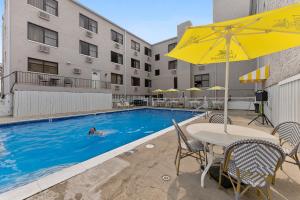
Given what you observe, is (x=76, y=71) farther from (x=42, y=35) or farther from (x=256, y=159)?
(x=256, y=159)

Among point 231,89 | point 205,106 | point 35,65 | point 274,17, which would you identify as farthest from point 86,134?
→ point 231,89

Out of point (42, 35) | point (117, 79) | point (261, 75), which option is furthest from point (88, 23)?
point (261, 75)

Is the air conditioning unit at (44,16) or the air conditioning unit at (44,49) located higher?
the air conditioning unit at (44,16)

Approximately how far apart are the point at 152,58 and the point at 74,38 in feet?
43.9

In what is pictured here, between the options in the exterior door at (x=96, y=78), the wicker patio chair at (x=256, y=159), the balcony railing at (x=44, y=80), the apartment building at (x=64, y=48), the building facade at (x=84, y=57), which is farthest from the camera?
the exterior door at (x=96, y=78)

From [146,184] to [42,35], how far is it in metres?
15.4

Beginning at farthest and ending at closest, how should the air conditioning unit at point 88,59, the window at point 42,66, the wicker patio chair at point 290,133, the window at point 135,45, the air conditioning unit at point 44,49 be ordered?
the window at point 135,45, the air conditioning unit at point 88,59, the air conditioning unit at point 44,49, the window at point 42,66, the wicker patio chair at point 290,133

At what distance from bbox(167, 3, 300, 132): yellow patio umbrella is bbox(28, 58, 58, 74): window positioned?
13.4 meters

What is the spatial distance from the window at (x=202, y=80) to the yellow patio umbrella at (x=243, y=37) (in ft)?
53.8

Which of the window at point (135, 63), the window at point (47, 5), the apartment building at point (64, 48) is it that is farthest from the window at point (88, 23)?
the window at point (135, 63)

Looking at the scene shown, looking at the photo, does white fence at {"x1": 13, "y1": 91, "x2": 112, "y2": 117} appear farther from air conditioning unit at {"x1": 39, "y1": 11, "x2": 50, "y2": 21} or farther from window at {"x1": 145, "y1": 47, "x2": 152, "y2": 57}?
window at {"x1": 145, "y1": 47, "x2": 152, "y2": 57}

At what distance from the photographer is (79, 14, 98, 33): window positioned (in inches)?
619

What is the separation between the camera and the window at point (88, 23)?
619 inches

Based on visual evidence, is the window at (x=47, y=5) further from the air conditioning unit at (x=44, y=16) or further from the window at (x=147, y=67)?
the window at (x=147, y=67)
